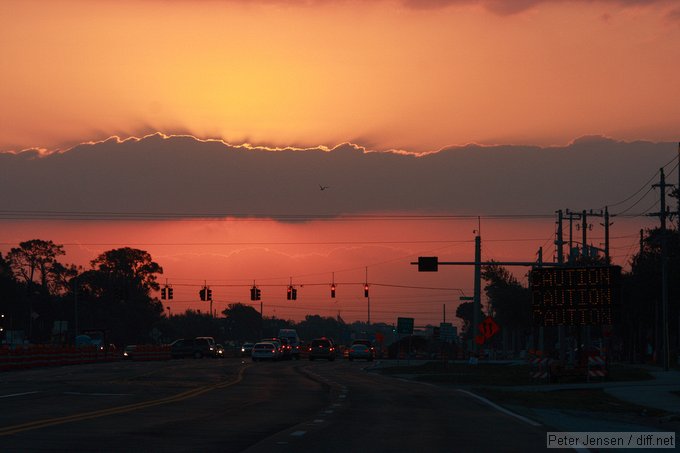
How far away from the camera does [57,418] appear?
820 inches

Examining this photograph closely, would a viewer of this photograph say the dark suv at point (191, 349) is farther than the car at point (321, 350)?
Yes

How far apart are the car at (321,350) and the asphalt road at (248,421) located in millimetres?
56142

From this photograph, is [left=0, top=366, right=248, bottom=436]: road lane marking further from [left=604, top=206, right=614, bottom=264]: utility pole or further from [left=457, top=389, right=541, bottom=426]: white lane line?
[left=604, top=206, right=614, bottom=264]: utility pole

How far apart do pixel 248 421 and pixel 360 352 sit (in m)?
73.3

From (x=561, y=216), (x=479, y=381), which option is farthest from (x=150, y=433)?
(x=561, y=216)

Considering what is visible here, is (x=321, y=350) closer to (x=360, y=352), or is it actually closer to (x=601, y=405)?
(x=360, y=352)

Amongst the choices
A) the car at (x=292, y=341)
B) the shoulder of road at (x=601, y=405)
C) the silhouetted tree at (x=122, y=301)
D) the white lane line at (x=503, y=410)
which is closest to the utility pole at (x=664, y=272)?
the shoulder of road at (x=601, y=405)

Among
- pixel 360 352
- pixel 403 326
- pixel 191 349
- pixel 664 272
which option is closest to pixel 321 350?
pixel 360 352

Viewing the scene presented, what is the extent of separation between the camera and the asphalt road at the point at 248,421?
633 inches

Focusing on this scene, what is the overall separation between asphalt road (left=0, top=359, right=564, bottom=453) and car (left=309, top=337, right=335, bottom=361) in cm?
5614

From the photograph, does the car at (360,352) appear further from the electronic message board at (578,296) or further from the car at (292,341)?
the electronic message board at (578,296)

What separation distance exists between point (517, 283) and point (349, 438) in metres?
110

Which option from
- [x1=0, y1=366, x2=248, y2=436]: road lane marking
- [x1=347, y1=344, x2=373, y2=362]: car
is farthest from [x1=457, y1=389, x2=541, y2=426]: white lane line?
[x1=347, y1=344, x2=373, y2=362]: car

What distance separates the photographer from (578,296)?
4291cm
